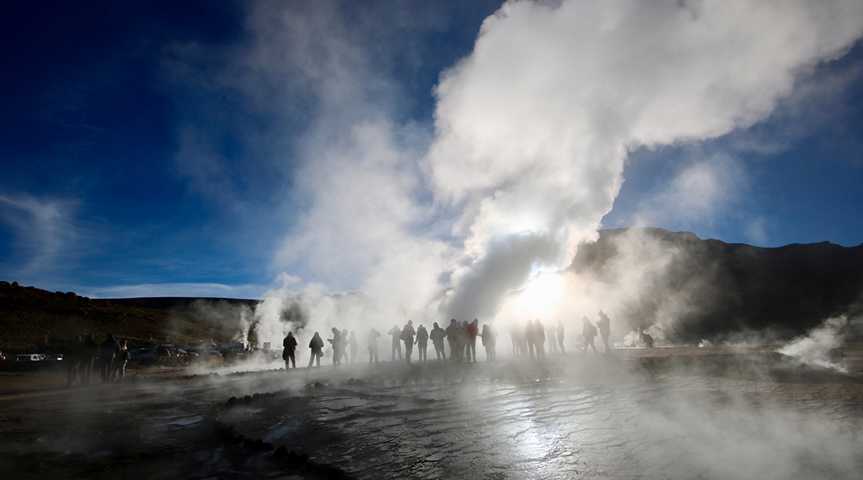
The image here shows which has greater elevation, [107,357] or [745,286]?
[745,286]

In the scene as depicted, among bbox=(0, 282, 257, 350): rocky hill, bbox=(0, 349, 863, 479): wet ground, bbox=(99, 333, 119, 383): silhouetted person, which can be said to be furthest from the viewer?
bbox=(0, 282, 257, 350): rocky hill

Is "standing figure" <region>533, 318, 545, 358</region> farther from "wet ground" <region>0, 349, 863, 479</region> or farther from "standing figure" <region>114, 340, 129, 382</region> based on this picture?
"standing figure" <region>114, 340, 129, 382</region>

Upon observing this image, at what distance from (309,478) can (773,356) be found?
14.8 metres

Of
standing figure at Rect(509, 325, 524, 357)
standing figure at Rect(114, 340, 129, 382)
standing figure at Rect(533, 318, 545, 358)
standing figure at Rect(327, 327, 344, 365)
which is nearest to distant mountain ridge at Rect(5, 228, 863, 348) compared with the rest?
standing figure at Rect(114, 340, 129, 382)

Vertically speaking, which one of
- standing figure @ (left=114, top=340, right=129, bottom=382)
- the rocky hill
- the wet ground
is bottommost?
the wet ground

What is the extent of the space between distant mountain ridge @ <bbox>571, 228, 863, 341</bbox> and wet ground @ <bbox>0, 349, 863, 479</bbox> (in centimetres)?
5192

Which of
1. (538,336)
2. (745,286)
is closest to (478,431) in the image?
(538,336)

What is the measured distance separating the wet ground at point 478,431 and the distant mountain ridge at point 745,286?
51925 millimetres

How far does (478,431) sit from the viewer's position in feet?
18.7

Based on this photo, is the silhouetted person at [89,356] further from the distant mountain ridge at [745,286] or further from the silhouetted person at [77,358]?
the distant mountain ridge at [745,286]

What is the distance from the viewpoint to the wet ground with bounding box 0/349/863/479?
417cm

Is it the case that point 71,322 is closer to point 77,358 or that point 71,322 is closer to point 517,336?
point 77,358

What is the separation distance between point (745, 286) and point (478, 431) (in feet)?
258

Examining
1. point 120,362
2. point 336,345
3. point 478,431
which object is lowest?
point 478,431
